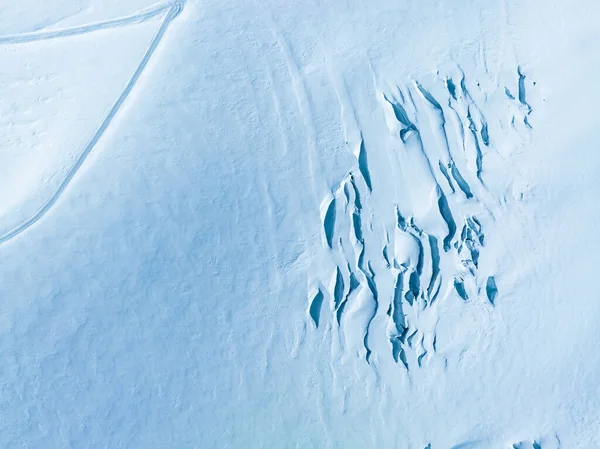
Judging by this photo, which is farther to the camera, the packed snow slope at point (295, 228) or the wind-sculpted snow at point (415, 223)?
the wind-sculpted snow at point (415, 223)

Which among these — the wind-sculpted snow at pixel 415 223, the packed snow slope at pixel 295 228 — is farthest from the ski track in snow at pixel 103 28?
the wind-sculpted snow at pixel 415 223

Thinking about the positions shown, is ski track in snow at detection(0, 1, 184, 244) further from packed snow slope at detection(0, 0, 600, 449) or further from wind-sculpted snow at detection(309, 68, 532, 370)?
wind-sculpted snow at detection(309, 68, 532, 370)

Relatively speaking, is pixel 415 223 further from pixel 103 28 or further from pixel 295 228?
pixel 103 28

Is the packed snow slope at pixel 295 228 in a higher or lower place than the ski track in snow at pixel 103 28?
lower

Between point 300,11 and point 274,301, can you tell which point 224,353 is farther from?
point 300,11

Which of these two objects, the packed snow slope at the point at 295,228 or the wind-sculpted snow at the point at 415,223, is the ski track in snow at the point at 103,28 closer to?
the packed snow slope at the point at 295,228
